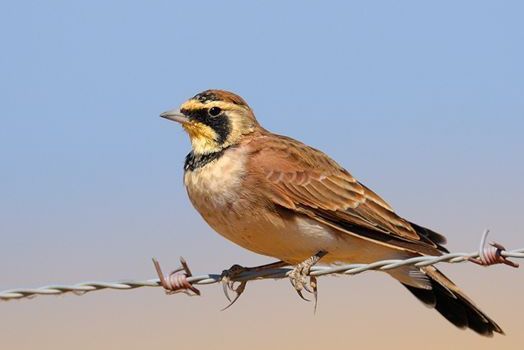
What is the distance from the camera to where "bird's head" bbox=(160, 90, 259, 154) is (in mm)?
8695

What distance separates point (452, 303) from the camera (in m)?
8.30

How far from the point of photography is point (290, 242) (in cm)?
790

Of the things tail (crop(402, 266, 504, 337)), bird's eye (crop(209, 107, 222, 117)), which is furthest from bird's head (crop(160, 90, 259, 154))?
tail (crop(402, 266, 504, 337))

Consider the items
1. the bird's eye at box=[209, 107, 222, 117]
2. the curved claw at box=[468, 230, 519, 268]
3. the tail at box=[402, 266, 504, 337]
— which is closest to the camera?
the curved claw at box=[468, 230, 519, 268]

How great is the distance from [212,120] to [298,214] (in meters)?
1.29

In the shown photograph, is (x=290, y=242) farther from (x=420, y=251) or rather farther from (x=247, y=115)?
(x=247, y=115)

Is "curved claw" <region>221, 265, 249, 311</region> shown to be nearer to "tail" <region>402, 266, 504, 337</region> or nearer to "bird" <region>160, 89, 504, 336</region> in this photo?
"bird" <region>160, 89, 504, 336</region>

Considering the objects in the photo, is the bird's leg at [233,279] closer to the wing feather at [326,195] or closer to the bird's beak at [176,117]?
the wing feather at [326,195]

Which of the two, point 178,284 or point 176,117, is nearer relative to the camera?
point 178,284

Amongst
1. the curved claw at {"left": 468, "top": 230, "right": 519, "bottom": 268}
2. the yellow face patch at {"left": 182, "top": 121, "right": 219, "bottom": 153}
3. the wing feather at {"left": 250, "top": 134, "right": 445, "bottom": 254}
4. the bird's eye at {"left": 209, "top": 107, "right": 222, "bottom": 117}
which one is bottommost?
the curved claw at {"left": 468, "top": 230, "right": 519, "bottom": 268}

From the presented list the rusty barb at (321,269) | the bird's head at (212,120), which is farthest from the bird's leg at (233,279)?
the bird's head at (212,120)

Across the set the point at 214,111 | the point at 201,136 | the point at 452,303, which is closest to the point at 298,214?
the point at 201,136

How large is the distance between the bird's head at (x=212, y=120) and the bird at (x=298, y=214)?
0.04 ft

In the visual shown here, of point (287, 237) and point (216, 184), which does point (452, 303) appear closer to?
point (287, 237)
